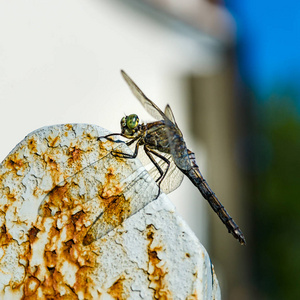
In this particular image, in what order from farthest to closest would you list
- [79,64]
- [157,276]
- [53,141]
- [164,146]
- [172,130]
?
[79,64], [164,146], [172,130], [53,141], [157,276]

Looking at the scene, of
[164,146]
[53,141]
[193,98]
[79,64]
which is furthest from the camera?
[193,98]

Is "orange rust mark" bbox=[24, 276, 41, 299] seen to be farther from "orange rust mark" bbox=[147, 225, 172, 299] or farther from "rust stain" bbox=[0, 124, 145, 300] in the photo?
"orange rust mark" bbox=[147, 225, 172, 299]

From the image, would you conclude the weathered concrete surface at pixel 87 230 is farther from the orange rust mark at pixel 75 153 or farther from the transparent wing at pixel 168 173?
the transparent wing at pixel 168 173

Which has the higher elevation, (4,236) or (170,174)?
(4,236)

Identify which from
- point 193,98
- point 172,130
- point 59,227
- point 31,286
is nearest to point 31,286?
point 31,286

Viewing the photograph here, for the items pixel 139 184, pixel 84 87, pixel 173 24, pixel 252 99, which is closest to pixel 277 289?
pixel 252 99

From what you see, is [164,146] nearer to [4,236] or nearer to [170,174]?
[170,174]
